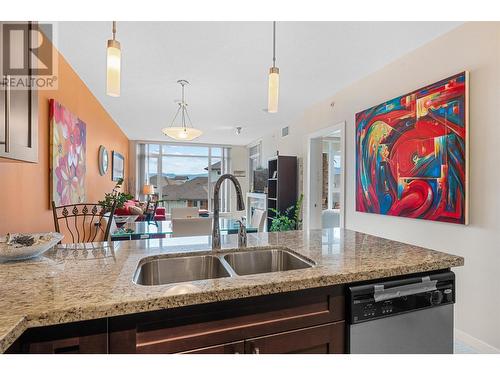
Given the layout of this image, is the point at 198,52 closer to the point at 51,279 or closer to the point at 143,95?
the point at 143,95

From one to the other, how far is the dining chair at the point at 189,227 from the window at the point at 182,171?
545cm

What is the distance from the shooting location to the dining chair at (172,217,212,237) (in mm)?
2773

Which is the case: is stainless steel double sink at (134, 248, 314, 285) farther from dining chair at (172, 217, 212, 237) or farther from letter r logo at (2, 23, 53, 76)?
dining chair at (172, 217, 212, 237)

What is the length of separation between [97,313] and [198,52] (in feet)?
7.81

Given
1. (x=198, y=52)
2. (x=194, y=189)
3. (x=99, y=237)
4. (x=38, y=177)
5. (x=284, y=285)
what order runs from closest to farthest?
1. (x=284, y=285)
2. (x=38, y=177)
3. (x=198, y=52)
4. (x=99, y=237)
5. (x=194, y=189)

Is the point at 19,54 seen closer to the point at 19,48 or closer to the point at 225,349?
the point at 19,48

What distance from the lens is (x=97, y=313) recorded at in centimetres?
77

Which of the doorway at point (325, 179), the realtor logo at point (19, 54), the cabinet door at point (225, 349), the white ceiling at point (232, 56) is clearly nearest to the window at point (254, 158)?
the doorway at point (325, 179)

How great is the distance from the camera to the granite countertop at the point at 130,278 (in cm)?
76

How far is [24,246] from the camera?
1.20 m
